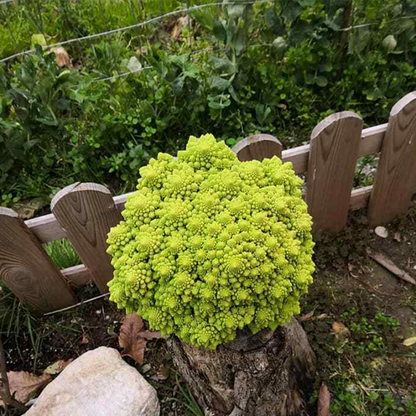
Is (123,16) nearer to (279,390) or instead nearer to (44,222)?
(44,222)

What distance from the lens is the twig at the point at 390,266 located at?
2654mm

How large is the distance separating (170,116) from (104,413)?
2.03m

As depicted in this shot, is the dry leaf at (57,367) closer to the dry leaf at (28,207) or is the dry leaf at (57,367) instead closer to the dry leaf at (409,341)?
the dry leaf at (28,207)

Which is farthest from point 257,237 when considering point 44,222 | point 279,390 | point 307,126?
point 307,126

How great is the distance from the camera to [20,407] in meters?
2.10

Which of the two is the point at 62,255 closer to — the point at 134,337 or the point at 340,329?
the point at 134,337

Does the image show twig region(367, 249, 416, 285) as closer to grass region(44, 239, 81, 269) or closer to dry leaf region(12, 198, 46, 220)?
grass region(44, 239, 81, 269)

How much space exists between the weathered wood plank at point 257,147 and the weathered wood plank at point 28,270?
1.15m

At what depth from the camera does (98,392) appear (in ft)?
6.69

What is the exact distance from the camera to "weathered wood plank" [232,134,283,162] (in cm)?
203

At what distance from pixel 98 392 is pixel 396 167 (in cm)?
219

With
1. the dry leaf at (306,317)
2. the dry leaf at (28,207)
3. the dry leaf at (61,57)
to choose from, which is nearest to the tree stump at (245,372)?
the dry leaf at (306,317)

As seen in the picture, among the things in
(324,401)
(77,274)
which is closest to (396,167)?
(324,401)

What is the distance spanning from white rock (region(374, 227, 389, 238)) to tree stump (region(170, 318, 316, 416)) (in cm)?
123
